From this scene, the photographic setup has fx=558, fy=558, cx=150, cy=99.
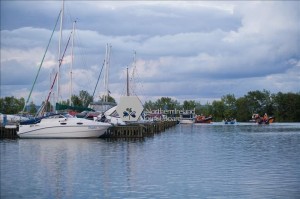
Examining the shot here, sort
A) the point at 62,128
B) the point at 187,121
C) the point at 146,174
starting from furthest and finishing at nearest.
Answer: the point at 187,121, the point at 62,128, the point at 146,174

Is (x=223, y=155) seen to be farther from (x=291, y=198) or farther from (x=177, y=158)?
(x=291, y=198)

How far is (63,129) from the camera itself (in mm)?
64438

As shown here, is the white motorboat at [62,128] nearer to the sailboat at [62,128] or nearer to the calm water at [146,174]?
the sailboat at [62,128]

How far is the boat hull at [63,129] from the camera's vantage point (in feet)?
212

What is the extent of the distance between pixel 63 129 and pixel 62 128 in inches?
6.7

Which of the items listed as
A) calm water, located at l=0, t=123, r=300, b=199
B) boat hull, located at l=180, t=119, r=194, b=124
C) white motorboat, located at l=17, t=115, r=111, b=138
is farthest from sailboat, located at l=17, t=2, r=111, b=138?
boat hull, located at l=180, t=119, r=194, b=124

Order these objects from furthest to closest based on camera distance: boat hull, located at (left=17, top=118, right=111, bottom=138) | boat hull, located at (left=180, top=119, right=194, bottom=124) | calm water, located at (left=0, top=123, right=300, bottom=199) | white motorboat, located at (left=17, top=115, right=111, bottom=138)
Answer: boat hull, located at (left=180, top=119, right=194, bottom=124), boat hull, located at (left=17, top=118, right=111, bottom=138), white motorboat, located at (left=17, top=115, right=111, bottom=138), calm water, located at (left=0, top=123, right=300, bottom=199)

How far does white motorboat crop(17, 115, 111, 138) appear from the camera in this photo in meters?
64.4

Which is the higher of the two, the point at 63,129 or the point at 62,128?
the point at 62,128

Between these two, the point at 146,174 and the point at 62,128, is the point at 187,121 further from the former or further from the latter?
the point at 146,174

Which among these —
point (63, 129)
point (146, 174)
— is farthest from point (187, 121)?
point (146, 174)

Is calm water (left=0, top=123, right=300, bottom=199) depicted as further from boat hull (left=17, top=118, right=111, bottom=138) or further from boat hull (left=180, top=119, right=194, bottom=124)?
boat hull (left=180, top=119, right=194, bottom=124)

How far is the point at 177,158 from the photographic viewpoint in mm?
44312

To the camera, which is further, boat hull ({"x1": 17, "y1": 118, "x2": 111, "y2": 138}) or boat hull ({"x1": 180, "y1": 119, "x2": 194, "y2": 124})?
boat hull ({"x1": 180, "y1": 119, "x2": 194, "y2": 124})
